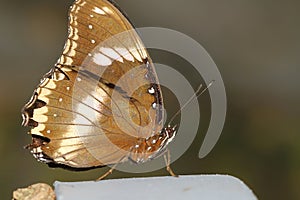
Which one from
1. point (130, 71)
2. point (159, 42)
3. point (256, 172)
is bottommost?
point (256, 172)

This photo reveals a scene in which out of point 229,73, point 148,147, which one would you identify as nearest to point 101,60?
point 148,147

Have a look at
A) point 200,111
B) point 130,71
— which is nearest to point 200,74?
point 200,111

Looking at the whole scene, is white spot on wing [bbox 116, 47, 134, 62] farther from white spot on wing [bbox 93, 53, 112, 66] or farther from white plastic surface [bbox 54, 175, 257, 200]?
white plastic surface [bbox 54, 175, 257, 200]

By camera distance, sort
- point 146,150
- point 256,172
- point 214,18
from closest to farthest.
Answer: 1. point 146,150
2. point 256,172
3. point 214,18

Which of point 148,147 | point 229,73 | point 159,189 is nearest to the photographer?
point 159,189

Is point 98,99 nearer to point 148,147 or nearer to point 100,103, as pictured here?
point 100,103

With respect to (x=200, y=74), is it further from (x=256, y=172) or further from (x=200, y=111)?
(x=256, y=172)

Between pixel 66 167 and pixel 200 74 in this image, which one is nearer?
pixel 66 167
